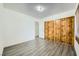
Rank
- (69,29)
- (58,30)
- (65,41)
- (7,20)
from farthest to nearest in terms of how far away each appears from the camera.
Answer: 1. (58,30)
2. (65,41)
3. (69,29)
4. (7,20)

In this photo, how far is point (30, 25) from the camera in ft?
21.7

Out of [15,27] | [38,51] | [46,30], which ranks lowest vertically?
[38,51]

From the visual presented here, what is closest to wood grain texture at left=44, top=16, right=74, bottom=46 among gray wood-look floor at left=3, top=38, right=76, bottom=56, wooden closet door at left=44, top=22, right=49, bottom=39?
wooden closet door at left=44, top=22, right=49, bottom=39

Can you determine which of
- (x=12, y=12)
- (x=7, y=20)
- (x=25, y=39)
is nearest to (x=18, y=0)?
(x=7, y=20)

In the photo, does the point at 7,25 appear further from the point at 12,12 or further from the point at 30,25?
the point at 30,25

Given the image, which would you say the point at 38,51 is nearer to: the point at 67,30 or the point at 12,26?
the point at 12,26

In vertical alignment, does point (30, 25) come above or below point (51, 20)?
below

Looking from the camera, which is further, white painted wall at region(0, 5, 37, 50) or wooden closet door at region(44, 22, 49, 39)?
wooden closet door at region(44, 22, 49, 39)

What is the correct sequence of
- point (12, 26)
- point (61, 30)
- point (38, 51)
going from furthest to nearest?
point (61, 30)
point (12, 26)
point (38, 51)

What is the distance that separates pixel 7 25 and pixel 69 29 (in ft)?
12.9

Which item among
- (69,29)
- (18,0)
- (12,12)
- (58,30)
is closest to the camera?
(18,0)

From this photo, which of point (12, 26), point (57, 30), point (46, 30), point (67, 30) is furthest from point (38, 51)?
point (46, 30)

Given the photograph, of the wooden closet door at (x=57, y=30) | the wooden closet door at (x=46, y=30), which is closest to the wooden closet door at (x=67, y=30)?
the wooden closet door at (x=57, y=30)

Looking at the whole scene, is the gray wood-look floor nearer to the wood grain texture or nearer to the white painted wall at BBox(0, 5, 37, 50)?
the white painted wall at BBox(0, 5, 37, 50)
